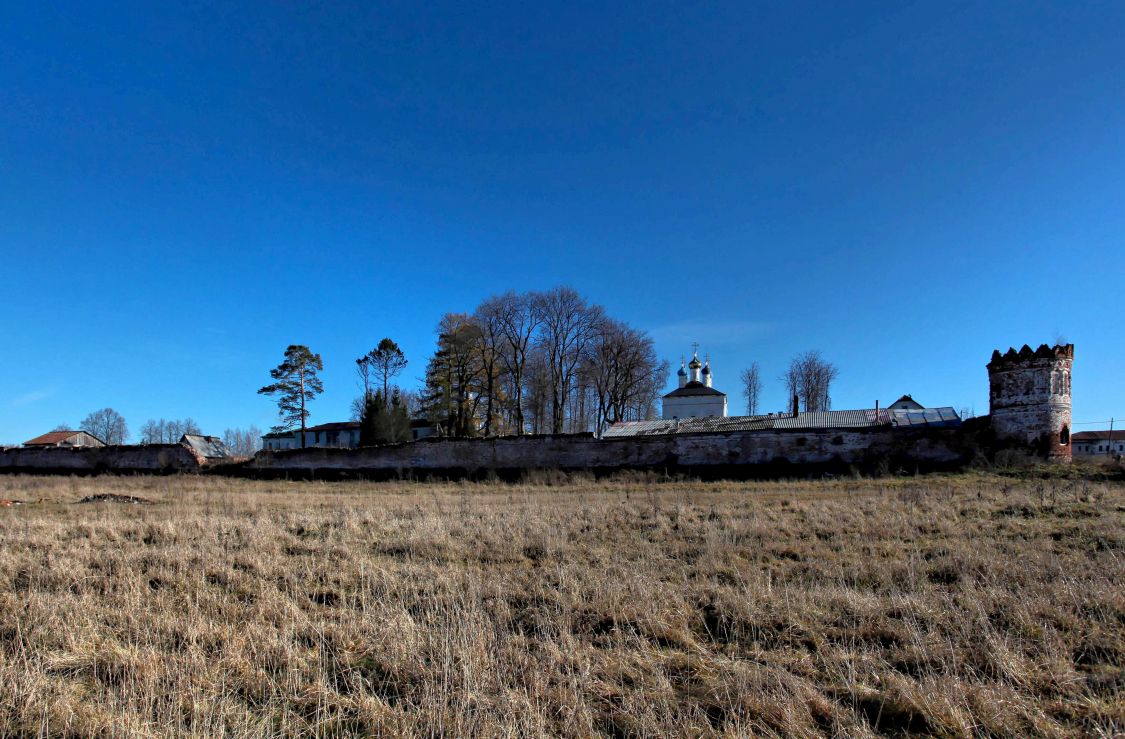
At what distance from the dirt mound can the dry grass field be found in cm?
810

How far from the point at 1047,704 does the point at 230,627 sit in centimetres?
561

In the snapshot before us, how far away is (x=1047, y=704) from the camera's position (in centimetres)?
335

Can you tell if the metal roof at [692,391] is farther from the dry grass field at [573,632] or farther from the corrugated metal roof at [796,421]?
the dry grass field at [573,632]

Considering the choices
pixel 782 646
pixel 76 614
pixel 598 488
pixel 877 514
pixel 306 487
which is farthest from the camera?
pixel 306 487

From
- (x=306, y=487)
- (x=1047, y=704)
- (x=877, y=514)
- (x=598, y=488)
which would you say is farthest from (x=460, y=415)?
(x=1047, y=704)

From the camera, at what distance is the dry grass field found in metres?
3.29

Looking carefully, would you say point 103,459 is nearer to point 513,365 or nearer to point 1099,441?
point 513,365

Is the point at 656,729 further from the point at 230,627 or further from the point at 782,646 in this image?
the point at 230,627

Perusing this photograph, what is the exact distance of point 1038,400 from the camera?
20797 millimetres

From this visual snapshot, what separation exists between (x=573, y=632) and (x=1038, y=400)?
2346 centimetres

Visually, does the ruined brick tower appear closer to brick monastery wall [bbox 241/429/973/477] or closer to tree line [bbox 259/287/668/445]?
brick monastery wall [bbox 241/429/973/477]

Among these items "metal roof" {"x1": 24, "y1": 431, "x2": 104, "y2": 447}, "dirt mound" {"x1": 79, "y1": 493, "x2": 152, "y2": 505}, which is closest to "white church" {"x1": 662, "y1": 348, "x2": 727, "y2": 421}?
"dirt mound" {"x1": 79, "y1": 493, "x2": 152, "y2": 505}

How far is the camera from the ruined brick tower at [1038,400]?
2058cm

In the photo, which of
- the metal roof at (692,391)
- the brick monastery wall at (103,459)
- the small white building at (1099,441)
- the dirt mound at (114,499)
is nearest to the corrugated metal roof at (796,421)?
the metal roof at (692,391)
